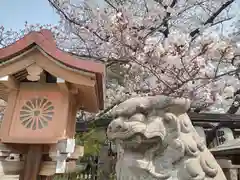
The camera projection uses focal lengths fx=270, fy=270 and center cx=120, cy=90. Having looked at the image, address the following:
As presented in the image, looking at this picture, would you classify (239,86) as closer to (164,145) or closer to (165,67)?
(165,67)

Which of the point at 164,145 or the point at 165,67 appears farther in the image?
the point at 165,67

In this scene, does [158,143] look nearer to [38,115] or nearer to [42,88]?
[38,115]

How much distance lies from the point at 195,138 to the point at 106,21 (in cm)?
311

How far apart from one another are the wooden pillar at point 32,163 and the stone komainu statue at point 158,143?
830mm

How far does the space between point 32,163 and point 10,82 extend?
2.79 feet

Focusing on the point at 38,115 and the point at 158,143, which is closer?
the point at 158,143

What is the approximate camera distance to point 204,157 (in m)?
2.38

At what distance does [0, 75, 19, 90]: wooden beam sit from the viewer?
267cm

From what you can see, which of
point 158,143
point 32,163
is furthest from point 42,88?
point 158,143

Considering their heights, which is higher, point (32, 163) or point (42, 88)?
point (42, 88)

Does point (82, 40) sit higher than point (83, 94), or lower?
higher

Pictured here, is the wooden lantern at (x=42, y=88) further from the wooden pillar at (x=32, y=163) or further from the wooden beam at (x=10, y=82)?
the wooden pillar at (x=32, y=163)

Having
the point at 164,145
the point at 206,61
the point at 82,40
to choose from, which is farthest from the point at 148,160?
the point at 82,40

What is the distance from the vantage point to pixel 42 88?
2848 millimetres
